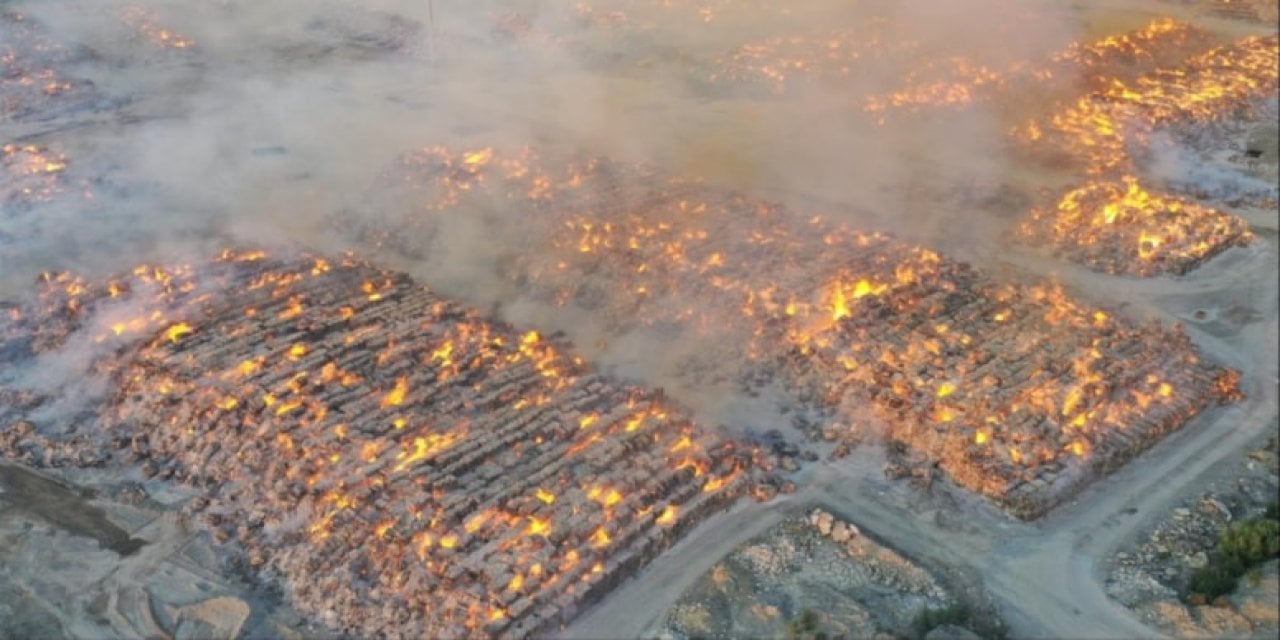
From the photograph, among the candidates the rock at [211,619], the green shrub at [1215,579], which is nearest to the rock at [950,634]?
the green shrub at [1215,579]

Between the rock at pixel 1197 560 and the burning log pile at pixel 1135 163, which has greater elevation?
the burning log pile at pixel 1135 163

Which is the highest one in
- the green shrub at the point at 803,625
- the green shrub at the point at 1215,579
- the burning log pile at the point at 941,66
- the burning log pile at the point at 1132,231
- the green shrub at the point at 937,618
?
the burning log pile at the point at 941,66

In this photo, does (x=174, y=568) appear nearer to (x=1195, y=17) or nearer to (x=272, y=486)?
(x=272, y=486)

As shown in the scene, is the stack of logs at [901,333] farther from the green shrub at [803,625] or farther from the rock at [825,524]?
the green shrub at [803,625]

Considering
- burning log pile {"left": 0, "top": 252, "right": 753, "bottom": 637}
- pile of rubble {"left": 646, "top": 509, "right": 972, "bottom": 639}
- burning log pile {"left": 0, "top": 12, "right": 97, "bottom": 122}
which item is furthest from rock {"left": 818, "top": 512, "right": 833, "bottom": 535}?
burning log pile {"left": 0, "top": 12, "right": 97, "bottom": 122}

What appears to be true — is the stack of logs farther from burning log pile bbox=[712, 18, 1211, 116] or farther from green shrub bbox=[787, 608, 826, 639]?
burning log pile bbox=[712, 18, 1211, 116]

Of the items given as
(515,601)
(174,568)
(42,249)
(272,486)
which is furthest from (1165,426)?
(42,249)

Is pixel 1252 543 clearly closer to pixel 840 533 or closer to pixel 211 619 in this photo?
pixel 840 533

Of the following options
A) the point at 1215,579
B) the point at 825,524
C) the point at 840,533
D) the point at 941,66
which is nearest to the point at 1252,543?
the point at 1215,579
